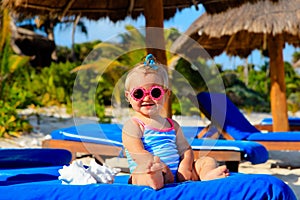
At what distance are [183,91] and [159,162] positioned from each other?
100 cm

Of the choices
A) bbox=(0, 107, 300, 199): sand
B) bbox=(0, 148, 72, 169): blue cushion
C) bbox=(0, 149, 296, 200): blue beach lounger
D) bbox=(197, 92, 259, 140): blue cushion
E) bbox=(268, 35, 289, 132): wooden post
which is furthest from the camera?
bbox=(268, 35, 289, 132): wooden post

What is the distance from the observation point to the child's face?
261 cm

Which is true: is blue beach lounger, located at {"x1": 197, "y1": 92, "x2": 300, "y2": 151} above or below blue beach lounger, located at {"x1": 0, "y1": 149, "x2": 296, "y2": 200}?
below

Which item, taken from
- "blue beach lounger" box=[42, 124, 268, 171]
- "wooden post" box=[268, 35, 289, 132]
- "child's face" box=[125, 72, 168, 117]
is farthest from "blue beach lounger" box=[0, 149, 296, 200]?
"wooden post" box=[268, 35, 289, 132]

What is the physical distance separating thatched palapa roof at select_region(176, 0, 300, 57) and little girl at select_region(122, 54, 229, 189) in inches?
183

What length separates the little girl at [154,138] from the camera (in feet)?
8.50

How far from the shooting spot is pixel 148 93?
103 inches

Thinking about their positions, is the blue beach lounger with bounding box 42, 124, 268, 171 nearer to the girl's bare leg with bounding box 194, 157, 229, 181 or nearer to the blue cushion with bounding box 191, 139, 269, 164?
the blue cushion with bounding box 191, 139, 269, 164

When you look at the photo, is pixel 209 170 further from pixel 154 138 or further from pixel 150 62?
pixel 150 62

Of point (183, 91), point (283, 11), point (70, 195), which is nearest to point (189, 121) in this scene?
point (183, 91)

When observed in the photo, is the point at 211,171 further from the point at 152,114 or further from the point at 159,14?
the point at 159,14

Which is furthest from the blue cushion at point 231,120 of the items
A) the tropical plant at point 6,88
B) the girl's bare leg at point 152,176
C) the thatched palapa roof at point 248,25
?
the tropical plant at point 6,88

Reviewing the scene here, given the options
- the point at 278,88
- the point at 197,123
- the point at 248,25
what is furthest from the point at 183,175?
the point at 248,25

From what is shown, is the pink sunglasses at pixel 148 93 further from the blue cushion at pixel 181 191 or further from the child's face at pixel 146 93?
the blue cushion at pixel 181 191
